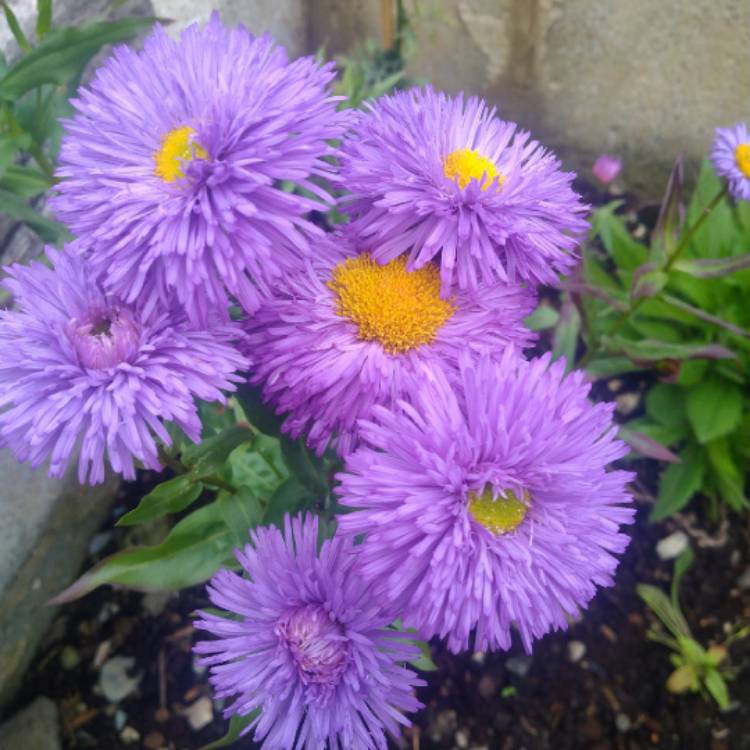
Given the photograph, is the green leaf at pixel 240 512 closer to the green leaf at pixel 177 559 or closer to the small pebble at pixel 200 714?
the green leaf at pixel 177 559

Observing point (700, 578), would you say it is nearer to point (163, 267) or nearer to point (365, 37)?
point (163, 267)

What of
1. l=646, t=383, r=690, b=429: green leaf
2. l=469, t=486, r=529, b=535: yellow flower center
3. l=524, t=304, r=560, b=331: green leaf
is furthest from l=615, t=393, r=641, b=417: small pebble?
l=469, t=486, r=529, b=535: yellow flower center

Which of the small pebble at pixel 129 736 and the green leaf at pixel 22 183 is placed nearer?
the green leaf at pixel 22 183

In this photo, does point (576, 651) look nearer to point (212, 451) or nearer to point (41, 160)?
point (212, 451)

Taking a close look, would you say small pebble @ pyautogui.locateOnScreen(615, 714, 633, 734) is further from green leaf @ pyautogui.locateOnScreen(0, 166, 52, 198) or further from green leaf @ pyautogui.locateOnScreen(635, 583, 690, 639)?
green leaf @ pyautogui.locateOnScreen(0, 166, 52, 198)

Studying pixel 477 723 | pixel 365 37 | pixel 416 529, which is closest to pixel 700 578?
pixel 477 723

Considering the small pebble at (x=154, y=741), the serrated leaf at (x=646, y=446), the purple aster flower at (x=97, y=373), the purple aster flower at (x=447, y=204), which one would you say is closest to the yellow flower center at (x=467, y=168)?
the purple aster flower at (x=447, y=204)
